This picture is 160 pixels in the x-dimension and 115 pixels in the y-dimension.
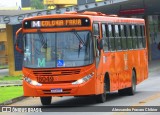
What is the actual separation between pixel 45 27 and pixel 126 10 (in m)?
31.7

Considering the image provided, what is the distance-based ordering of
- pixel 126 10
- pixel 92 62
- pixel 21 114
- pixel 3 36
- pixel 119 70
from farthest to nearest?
pixel 3 36
pixel 126 10
pixel 119 70
pixel 92 62
pixel 21 114

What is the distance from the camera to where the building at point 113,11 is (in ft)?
136

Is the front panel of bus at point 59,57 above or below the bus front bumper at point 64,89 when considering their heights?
above

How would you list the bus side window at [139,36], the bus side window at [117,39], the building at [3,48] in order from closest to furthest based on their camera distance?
the bus side window at [117,39]
the bus side window at [139,36]
the building at [3,48]

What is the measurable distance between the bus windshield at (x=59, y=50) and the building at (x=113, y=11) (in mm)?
21518

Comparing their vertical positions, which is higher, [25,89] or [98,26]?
[98,26]

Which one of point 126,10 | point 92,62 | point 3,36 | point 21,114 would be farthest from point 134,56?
point 3,36

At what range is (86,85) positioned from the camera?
18391 millimetres

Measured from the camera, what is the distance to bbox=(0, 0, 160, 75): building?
41.3 meters

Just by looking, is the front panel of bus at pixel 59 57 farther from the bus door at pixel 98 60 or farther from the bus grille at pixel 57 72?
the bus door at pixel 98 60

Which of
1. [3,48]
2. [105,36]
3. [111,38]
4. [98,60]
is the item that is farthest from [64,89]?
[3,48]

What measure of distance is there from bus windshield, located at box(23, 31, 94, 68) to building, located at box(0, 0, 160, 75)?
2152 cm

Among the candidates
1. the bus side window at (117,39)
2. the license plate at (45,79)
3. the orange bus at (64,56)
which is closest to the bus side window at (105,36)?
the orange bus at (64,56)

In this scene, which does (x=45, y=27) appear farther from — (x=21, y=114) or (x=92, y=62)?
(x=21, y=114)
